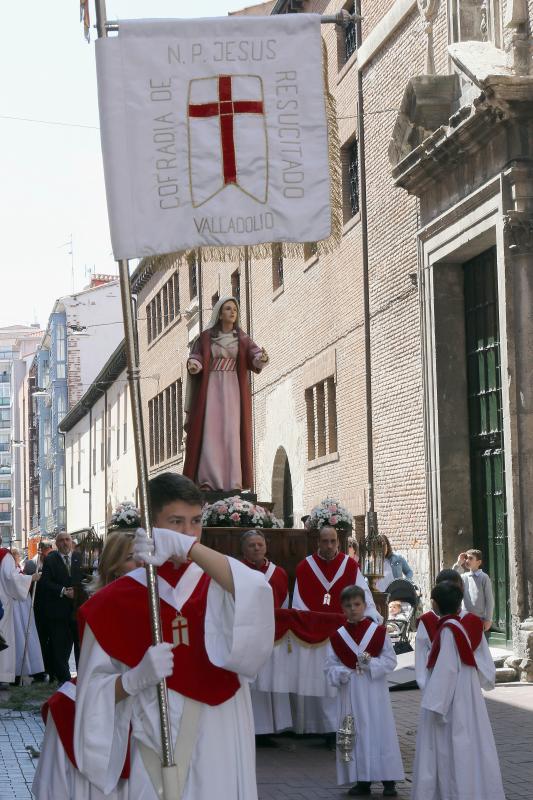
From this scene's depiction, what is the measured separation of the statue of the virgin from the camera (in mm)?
12609

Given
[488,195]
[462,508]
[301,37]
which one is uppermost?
[488,195]

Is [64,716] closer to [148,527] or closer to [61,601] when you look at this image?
[148,527]

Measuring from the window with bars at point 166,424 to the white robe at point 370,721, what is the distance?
103 feet

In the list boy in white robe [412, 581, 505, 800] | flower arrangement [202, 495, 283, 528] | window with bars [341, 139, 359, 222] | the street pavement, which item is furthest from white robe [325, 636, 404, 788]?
window with bars [341, 139, 359, 222]

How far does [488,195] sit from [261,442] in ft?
50.7

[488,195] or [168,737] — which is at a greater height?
[488,195]

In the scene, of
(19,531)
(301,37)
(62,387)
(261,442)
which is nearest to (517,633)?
(301,37)

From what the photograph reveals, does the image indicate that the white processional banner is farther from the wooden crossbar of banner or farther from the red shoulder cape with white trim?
the red shoulder cape with white trim

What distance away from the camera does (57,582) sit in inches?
699

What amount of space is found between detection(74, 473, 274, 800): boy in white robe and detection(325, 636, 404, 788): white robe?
16.7 feet

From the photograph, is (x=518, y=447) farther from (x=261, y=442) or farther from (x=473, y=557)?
(x=261, y=442)

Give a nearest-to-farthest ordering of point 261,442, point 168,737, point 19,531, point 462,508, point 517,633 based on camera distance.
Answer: point 168,737
point 517,633
point 462,508
point 261,442
point 19,531

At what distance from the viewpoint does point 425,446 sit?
18.9 meters

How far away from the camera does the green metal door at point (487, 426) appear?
1714cm
